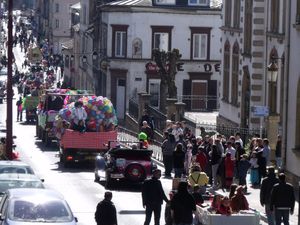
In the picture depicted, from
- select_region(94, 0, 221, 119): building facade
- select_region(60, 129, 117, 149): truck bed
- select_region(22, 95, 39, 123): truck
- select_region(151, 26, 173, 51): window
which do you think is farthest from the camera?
select_region(151, 26, 173, 51): window

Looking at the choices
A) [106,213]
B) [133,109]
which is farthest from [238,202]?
[133,109]

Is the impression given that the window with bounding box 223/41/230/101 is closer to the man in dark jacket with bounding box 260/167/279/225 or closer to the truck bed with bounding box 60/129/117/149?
the truck bed with bounding box 60/129/117/149

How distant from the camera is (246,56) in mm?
56062

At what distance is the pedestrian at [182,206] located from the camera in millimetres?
27906

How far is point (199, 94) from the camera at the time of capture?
78188 mm

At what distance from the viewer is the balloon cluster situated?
48969mm

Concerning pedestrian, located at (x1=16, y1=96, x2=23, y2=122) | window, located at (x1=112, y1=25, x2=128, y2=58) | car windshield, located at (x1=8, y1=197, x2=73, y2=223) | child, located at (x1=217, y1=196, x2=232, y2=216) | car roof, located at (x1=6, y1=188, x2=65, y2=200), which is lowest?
pedestrian, located at (x1=16, y1=96, x2=23, y2=122)

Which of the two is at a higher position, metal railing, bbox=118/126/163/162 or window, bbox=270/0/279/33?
Answer: window, bbox=270/0/279/33

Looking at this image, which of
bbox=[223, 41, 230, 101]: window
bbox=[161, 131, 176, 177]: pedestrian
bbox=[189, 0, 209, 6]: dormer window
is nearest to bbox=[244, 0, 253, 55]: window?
bbox=[223, 41, 230, 101]: window

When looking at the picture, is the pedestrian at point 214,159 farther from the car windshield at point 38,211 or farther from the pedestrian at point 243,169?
the car windshield at point 38,211

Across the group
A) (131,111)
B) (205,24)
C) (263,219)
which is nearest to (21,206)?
(263,219)

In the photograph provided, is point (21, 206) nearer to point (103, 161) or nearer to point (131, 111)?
point (103, 161)

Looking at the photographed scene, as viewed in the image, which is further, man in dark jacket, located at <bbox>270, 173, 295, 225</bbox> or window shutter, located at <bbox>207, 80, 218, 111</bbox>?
window shutter, located at <bbox>207, 80, 218, 111</bbox>

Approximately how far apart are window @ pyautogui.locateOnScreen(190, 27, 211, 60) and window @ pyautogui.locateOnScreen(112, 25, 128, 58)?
3901 millimetres
